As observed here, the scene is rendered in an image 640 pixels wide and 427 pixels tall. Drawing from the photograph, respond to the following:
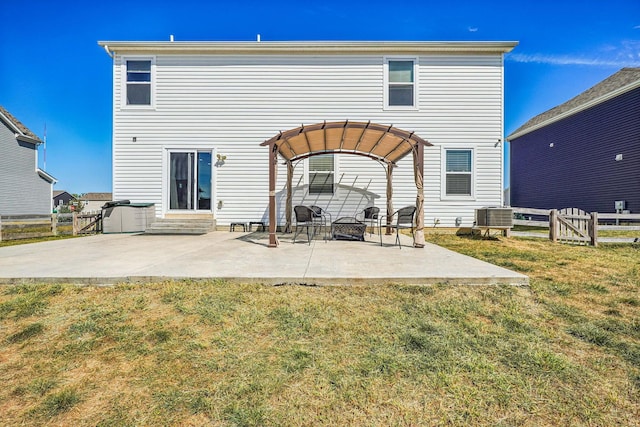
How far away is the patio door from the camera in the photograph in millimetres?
9367

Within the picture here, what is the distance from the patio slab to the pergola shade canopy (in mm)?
2433

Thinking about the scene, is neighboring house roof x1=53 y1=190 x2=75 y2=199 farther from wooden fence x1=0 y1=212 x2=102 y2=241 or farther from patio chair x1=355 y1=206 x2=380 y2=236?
patio chair x1=355 y1=206 x2=380 y2=236

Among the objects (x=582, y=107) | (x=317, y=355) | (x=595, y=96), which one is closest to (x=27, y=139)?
(x=317, y=355)

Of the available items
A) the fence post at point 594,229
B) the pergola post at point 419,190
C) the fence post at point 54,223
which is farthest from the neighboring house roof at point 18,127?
the fence post at point 594,229

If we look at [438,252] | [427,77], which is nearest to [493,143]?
[427,77]

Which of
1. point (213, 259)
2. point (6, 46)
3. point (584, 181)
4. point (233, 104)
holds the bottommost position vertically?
point (213, 259)

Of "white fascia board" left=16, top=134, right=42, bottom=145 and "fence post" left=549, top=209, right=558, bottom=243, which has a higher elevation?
"white fascia board" left=16, top=134, right=42, bottom=145

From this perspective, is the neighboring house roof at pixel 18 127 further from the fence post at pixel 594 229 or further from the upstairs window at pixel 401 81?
the fence post at pixel 594 229

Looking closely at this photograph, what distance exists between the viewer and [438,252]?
545 centimetres

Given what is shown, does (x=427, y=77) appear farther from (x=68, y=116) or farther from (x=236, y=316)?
(x=68, y=116)

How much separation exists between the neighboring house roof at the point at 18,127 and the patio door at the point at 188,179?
14765mm

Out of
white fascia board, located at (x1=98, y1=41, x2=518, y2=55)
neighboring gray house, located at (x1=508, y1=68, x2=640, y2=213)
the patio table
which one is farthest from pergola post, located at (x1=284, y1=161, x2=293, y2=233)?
neighboring gray house, located at (x1=508, y1=68, x2=640, y2=213)

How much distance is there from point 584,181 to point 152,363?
63.0 feet

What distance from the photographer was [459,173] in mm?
9242
